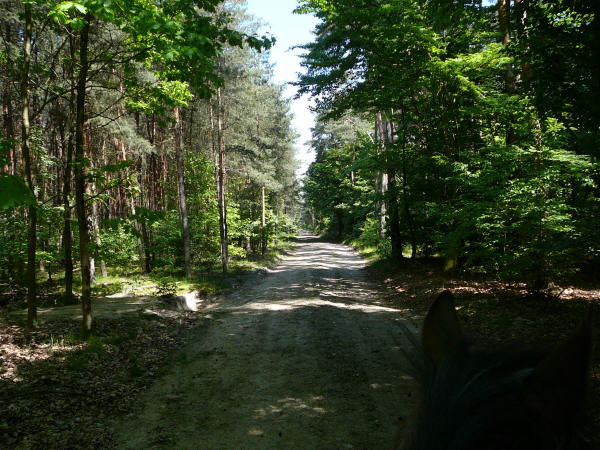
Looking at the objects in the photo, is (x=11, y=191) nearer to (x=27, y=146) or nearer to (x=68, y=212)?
(x=27, y=146)

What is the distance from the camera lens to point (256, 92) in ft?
77.5

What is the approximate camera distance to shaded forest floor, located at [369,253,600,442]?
6301 mm

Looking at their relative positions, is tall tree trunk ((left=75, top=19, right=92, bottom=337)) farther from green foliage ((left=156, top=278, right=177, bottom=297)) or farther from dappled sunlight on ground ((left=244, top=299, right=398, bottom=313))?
dappled sunlight on ground ((left=244, top=299, right=398, bottom=313))

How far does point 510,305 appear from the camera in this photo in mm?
7965

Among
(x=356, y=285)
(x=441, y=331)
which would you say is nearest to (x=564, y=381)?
(x=441, y=331)

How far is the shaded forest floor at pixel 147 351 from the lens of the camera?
4277 millimetres

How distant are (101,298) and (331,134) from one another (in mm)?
36874

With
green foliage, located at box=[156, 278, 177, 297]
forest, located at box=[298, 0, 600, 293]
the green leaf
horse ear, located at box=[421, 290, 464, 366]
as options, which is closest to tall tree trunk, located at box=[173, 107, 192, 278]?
green foliage, located at box=[156, 278, 177, 297]

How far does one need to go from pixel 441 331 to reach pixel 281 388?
16.0 ft

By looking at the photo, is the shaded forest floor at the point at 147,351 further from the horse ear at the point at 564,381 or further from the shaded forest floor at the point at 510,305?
the horse ear at the point at 564,381

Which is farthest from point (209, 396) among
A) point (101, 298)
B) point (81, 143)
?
point (101, 298)

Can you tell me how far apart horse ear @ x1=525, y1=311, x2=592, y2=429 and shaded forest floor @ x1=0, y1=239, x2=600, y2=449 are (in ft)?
0.75

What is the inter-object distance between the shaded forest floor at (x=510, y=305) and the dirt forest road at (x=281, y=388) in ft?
5.30

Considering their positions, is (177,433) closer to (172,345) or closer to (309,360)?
(309,360)
